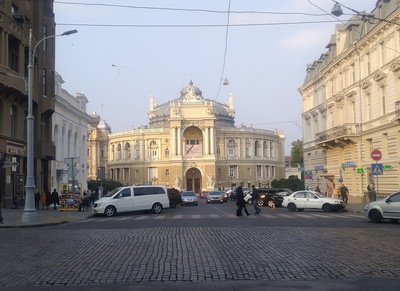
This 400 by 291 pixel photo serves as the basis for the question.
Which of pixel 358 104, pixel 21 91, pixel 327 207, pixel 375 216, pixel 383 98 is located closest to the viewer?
pixel 375 216

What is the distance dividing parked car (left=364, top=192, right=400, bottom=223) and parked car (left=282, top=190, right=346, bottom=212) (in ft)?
32.0

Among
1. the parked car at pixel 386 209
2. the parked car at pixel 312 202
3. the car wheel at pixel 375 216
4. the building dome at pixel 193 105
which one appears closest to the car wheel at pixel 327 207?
the parked car at pixel 312 202

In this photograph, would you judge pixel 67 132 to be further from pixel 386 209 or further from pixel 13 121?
pixel 386 209

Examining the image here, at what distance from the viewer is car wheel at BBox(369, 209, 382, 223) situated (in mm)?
22909

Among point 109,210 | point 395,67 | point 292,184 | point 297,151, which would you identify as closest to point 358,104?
point 395,67

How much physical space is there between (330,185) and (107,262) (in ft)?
148

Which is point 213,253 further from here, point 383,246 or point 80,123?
point 80,123

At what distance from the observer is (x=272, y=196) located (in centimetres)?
4244

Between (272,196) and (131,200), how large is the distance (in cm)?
1433

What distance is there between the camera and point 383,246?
13.7 meters

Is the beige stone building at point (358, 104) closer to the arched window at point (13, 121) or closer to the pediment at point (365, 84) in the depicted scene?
the pediment at point (365, 84)

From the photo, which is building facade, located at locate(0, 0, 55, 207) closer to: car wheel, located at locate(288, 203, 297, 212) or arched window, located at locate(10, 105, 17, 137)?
arched window, located at locate(10, 105, 17, 137)

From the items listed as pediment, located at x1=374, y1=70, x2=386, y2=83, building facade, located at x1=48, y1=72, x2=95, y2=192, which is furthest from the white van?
pediment, located at x1=374, y1=70, x2=386, y2=83

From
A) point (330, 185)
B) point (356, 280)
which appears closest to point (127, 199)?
point (356, 280)
